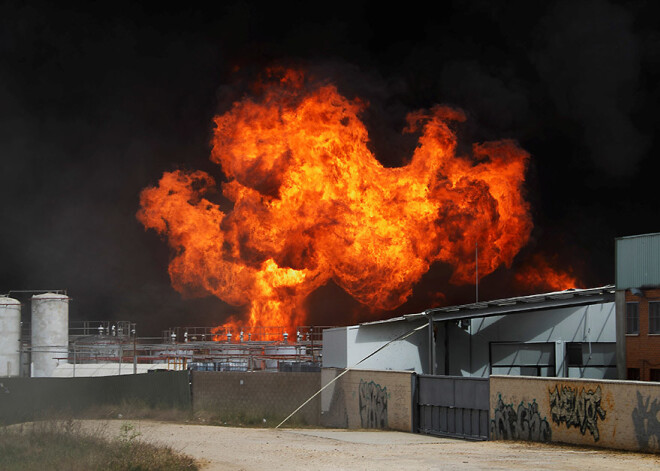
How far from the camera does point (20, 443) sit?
23.3 m

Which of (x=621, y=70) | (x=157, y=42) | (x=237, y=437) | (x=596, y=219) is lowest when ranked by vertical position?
(x=237, y=437)

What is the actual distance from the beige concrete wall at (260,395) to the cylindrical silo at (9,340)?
22.7 m

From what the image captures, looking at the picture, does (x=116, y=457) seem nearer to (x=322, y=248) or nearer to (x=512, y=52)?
(x=322, y=248)

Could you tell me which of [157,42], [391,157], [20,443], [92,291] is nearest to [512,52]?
[391,157]

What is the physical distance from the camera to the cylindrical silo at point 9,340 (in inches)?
2189

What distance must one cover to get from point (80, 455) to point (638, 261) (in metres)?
23.3

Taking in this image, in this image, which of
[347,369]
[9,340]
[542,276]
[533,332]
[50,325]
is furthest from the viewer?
[542,276]

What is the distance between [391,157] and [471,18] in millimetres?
14811

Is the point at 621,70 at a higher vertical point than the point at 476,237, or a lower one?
higher

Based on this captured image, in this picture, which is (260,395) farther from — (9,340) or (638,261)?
(9,340)

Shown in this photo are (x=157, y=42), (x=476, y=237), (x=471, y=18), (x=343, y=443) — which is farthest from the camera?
(x=157, y=42)

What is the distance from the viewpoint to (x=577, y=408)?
24.1 meters

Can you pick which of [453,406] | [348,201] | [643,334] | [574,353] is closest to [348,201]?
[348,201]

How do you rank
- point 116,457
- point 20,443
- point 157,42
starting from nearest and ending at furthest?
point 116,457
point 20,443
point 157,42
